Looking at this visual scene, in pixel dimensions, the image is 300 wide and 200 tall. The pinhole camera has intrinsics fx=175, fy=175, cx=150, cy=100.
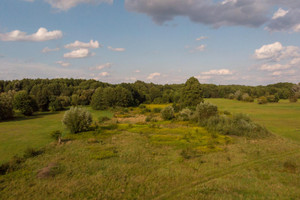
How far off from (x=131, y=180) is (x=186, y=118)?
126 feet

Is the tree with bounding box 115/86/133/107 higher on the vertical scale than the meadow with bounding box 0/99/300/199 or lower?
higher

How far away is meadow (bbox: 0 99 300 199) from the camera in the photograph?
1598 centimetres

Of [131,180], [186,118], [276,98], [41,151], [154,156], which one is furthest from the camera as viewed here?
[276,98]

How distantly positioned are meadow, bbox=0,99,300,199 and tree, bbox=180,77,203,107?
1310 inches

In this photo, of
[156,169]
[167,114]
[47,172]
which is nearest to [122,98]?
[167,114]

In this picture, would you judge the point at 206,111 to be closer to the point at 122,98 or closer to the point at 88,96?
the point at 122,98

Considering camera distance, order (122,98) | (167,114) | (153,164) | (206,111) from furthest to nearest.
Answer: (122,98) → (167,114) → (206,111) → (153,164)

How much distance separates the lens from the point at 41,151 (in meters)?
26.7

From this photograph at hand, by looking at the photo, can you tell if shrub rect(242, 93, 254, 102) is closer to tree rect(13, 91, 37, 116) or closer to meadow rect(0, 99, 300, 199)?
meadow rect(0, 99, 300, 199)

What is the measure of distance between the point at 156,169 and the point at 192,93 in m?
49.3

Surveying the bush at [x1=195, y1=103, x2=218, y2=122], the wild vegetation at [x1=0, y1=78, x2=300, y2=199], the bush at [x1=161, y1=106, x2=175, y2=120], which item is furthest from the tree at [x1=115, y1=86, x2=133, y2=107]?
the bush at [x1=195, y1=103, x2=218, y2=122]

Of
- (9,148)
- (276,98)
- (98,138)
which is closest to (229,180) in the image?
(98,138)

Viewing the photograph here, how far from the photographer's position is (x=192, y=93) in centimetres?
6625

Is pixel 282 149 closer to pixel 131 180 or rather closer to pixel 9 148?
pixel 131 180
